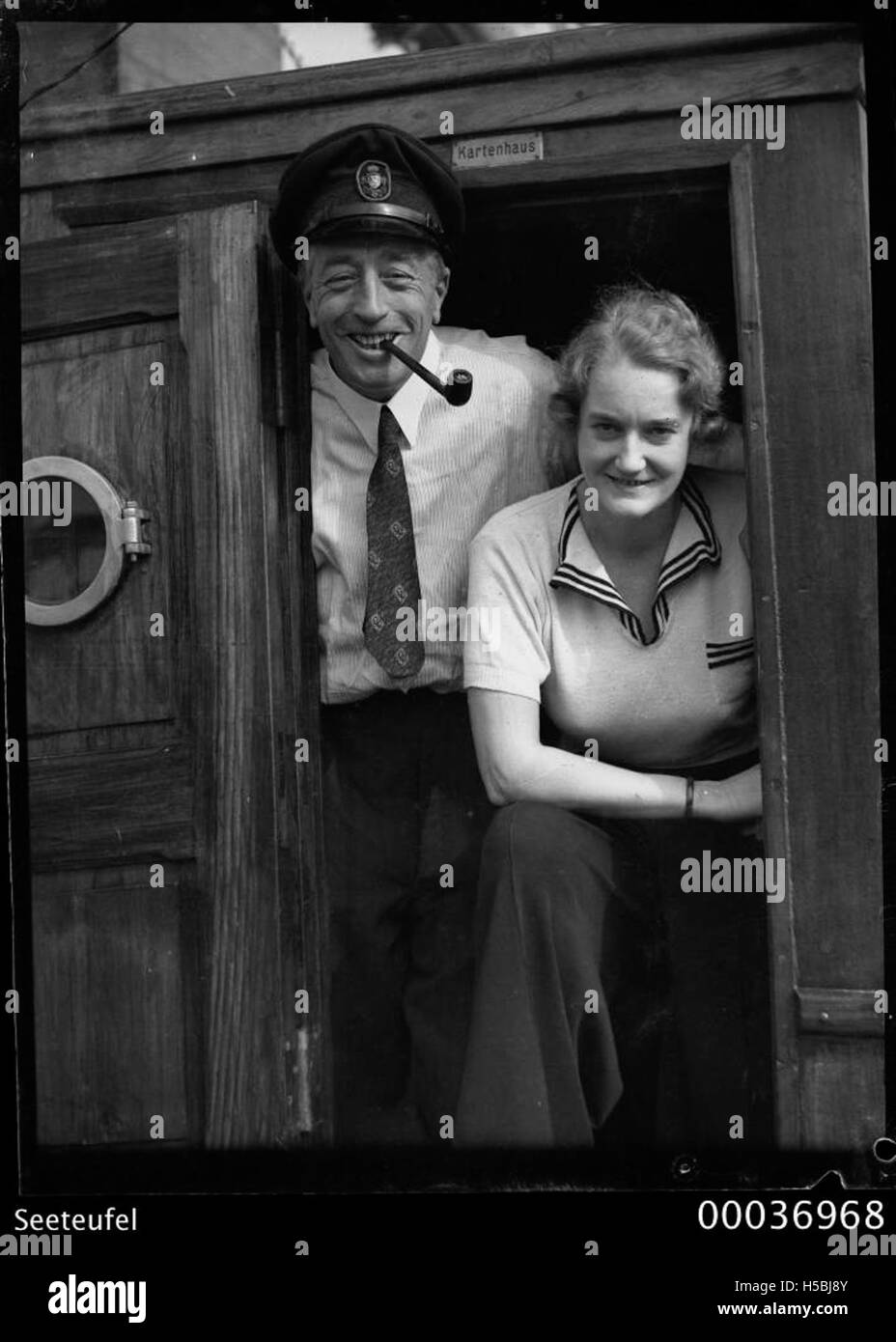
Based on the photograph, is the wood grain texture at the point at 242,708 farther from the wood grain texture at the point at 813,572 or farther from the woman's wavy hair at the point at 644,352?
the wood grain texture at the point at 813,572

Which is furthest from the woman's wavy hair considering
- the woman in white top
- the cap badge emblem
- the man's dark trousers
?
the man's dark trousers

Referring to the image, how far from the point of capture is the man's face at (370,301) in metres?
3.48

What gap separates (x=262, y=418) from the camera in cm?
344

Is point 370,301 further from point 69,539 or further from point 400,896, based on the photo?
point 400,896

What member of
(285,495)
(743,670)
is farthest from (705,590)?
(285,495)

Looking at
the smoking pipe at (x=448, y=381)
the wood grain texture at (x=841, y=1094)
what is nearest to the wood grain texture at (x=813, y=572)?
the wood grain texture at (x=841, y=1094)

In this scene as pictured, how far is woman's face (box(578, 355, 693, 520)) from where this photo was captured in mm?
3381

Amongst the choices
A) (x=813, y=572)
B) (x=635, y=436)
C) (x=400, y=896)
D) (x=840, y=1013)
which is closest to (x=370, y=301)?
(x=635, y=436)

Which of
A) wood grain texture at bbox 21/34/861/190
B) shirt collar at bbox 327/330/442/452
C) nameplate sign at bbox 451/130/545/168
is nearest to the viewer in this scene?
wood grain texture at bbox 21/34/861/190

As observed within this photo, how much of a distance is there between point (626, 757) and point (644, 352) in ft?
2.44

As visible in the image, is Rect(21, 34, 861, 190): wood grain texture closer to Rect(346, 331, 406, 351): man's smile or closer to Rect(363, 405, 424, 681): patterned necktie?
Rect(346, 331, 406, 351): man's smile

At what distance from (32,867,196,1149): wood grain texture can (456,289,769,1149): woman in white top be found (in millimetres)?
564
